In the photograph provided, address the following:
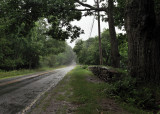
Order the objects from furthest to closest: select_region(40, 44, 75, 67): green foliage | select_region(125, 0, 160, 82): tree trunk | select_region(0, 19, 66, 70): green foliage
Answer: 1. select_region(40, 44, 75, 67): green foliage
2. select_region(0, 19, 66, 70): green foliage
3. select_region(125, 0, 160, 82): tree trunk

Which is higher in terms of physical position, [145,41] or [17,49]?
[17,49]

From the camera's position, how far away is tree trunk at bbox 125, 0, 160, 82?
4.91m

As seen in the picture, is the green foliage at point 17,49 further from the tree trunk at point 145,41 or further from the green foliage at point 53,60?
the tree trunk at point 145,41

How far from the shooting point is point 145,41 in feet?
16.6

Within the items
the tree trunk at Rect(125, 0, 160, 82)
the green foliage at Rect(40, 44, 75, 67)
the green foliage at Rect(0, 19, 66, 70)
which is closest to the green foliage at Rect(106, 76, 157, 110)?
the tree trunk at Rect(125, 0, 160, 82)

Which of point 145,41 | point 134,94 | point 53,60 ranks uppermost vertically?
point 145,41

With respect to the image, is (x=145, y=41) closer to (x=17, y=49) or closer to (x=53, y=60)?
(x=17, y=49)

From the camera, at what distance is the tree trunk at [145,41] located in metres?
4.91

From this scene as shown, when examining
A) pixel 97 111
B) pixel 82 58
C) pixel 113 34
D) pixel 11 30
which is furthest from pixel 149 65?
pixel 82 58

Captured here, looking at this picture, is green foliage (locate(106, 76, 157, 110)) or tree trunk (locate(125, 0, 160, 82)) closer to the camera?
green foliage (locate(106, 76, 157, 110))

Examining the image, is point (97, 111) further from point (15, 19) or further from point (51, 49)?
point (51, 49)

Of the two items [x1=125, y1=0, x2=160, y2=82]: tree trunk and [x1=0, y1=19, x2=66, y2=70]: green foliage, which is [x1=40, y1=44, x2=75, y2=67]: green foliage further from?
[x1=125, y1=0, x2=160, y2=82]: tree trunk

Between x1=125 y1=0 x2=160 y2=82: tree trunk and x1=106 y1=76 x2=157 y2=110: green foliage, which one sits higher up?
x1=125 y1=0 x2=160 y2=82: tree trunk

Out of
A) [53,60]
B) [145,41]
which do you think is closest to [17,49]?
[145,41]
